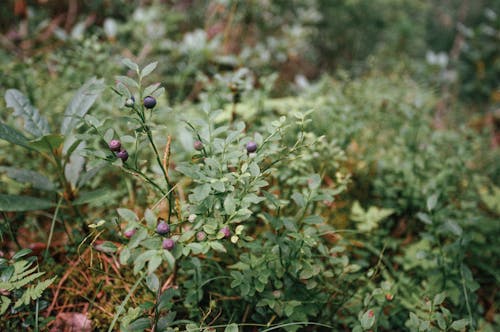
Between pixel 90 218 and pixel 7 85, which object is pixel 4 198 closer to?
pixel 90 218

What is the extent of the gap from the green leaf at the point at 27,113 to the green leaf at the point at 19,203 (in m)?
0.25

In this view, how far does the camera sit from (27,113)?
140 cm

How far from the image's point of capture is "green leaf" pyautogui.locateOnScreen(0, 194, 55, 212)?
125 centimetres

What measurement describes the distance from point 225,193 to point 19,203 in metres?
0.81

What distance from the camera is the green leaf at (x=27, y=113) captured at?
1384 millimetres

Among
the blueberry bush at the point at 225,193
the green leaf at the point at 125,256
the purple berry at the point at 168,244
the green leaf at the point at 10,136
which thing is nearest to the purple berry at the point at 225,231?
the blueberry bush at the point at 225,193

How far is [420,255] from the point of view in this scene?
1.32 m

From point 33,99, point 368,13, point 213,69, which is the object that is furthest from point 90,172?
point 368,13

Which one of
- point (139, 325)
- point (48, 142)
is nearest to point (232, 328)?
point (139, 325)

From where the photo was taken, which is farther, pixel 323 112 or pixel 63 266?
pixel 323 112

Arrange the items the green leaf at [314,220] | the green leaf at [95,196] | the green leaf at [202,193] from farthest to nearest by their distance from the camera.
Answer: the green leaf at [95,196]
the green leaf at [314,220]
the green leaf at [202,193]

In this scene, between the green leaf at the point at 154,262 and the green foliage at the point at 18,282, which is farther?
the green foliage at the point at 18,282

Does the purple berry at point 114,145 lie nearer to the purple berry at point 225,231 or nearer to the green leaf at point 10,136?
the purple berry at point 225,231

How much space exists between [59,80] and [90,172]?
116cm
